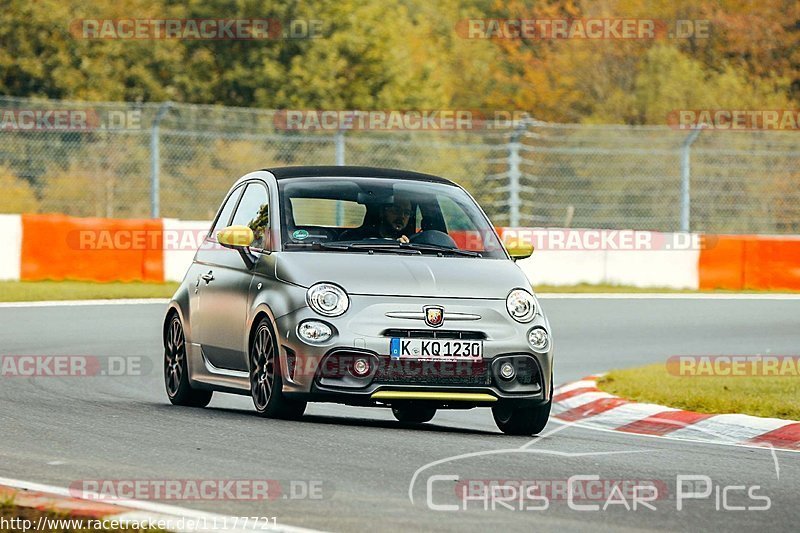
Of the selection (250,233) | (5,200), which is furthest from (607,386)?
(5,200)

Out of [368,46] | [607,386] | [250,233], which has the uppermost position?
[368,46]

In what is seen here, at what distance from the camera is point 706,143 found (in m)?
38.9

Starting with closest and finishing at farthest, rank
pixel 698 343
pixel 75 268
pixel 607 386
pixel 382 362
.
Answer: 1. pixel 382 362
2. pixel 607 386
3. pixel 698 343
4. pixel 75 268

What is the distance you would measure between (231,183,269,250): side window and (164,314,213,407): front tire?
886 millimetres

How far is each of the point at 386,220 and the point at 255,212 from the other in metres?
0.97

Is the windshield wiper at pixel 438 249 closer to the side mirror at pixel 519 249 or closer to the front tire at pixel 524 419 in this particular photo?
the side mirror at pixel 519 249

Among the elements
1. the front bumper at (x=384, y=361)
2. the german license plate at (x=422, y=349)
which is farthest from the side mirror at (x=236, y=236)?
the german license plate at (x=422, y=349)

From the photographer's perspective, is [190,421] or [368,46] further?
[368,46]

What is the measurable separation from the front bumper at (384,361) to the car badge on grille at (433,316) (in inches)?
1.0

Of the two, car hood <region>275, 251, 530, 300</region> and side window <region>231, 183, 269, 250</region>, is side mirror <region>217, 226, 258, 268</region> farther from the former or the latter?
car hood <region>275, 251, 530, 300</region>

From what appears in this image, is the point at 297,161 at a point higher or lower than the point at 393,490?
higher

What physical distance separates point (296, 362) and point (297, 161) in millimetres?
19192

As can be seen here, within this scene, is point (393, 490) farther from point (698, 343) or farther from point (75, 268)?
point (75, 268)

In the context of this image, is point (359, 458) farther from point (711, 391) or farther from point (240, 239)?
point (711, 391)
